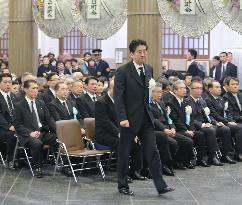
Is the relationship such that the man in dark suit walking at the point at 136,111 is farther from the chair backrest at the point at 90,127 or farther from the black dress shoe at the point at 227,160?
the black dress shoe at the point at 227,160

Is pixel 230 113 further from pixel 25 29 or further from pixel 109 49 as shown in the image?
pixel 109 49

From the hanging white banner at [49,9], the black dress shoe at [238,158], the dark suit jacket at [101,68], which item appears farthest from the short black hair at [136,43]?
the dark suit jacket at [101,68]

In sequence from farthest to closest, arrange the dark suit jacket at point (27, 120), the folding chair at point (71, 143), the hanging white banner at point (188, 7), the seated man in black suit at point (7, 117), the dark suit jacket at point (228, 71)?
the dark suit jacket at point (228, 71) → the hanging white banner at point (188, 7) → the seated man in black suit at point (7, 117) → the dark suit jacket at point (27, 120) → the folding chair at point (71, 143)

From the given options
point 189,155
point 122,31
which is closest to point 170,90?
point 189,155

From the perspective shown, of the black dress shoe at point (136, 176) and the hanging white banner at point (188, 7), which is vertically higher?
the hanging white banner at point (188, 7)

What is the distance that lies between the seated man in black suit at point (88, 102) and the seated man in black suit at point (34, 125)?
0.63m

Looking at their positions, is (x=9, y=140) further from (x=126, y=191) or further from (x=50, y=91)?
(x=126, y=191)

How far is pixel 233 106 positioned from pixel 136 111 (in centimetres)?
361

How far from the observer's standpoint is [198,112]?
923cm

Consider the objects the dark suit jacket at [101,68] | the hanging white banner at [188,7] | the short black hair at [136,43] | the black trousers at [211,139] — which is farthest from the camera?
the dark suit jacket at [101,68]

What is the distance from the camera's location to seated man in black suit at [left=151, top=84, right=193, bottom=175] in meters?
8.24

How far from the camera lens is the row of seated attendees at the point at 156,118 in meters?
8.05

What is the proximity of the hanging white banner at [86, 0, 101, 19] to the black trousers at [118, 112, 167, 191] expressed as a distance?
440 cm

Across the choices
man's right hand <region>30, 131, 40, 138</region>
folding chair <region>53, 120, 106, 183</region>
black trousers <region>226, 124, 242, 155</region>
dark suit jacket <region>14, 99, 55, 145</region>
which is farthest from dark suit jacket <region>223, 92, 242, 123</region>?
man's right hand <region>30, 131, 40, 138</region>
